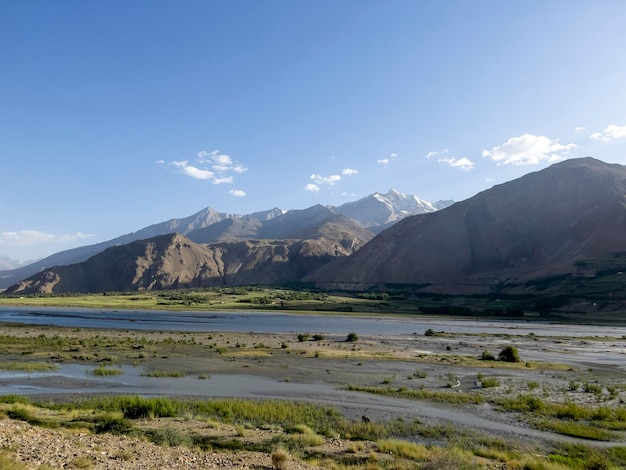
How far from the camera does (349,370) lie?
154 feet

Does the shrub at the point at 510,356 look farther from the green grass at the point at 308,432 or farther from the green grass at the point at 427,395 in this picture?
the green grass at the point at 308,432

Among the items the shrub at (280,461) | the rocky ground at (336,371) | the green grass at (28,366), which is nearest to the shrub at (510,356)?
the rocky ground at (336,371)

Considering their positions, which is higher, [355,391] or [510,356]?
[355,391]

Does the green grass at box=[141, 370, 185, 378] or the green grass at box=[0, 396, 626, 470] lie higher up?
the green grass at box=[0, 396, 626, 470]

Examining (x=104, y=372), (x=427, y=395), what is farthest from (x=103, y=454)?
(x=104, y=372)

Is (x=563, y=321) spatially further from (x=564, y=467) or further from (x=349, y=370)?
(x=564, y=467)

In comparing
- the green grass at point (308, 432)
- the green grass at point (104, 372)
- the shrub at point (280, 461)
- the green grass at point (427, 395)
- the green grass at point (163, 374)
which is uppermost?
the shrub at point (280, 461)

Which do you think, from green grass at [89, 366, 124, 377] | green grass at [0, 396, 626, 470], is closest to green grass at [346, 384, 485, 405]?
green grass at [0, 396, 626, 470]

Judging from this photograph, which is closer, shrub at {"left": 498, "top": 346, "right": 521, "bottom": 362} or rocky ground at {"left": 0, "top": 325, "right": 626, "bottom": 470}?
rocky ground at {"left": 0, "top": 325, "right": 626, "bottom": 470}

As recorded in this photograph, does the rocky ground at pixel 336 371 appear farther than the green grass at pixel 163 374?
No

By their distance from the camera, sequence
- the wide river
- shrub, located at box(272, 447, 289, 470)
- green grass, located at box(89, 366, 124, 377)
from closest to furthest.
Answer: shrub, located at box(272, 447, 289, 470) → green grass, located at box(89, 366, 124, 377) → the wide river

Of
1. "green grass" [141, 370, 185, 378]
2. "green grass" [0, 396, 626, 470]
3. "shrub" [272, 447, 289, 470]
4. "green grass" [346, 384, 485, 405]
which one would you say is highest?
"shrub" [272, 447, 289, 470]

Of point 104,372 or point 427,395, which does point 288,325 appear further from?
point 427,395

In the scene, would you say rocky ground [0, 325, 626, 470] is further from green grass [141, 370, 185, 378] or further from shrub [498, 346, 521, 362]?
shrub [498, 346, 521, 362]
